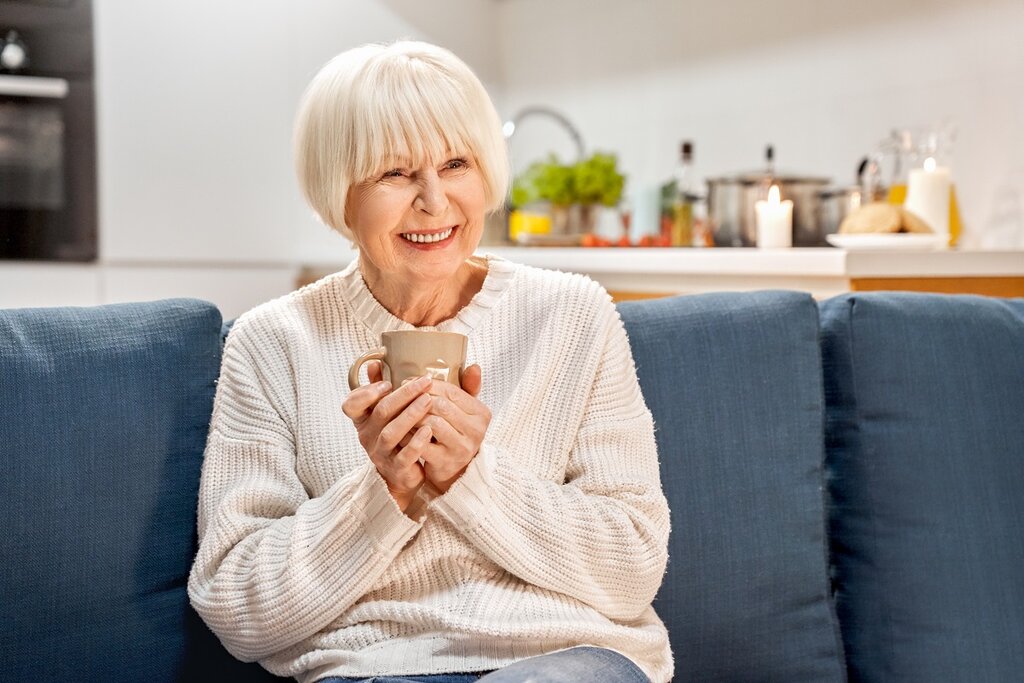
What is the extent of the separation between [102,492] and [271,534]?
0.25m

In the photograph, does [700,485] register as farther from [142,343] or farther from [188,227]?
[188,227]

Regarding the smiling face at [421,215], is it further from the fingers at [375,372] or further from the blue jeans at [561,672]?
the blue jeans at [561,672]

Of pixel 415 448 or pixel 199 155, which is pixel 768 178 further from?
pixel 415 448

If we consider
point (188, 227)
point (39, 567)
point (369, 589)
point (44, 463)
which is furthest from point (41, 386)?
point (188, 227)

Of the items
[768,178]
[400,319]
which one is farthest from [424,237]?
[768,178]

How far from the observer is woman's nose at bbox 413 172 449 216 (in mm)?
1394

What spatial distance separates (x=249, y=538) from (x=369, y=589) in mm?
146

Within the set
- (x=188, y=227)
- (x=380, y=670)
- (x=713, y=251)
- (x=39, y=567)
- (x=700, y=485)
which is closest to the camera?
(x=380, y=670)

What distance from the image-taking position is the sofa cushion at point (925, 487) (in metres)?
1.64

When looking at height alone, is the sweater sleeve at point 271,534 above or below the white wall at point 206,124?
below

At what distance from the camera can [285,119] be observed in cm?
374

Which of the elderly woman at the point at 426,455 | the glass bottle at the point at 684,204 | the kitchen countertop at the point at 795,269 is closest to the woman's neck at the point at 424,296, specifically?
the elderly woman at the point at 426,455

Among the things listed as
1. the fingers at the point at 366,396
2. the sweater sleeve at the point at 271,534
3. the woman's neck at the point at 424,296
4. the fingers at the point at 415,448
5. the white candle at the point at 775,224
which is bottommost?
the sweater sleeve at the point at 271,534

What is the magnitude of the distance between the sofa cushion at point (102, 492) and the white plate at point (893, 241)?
4.87 ft
